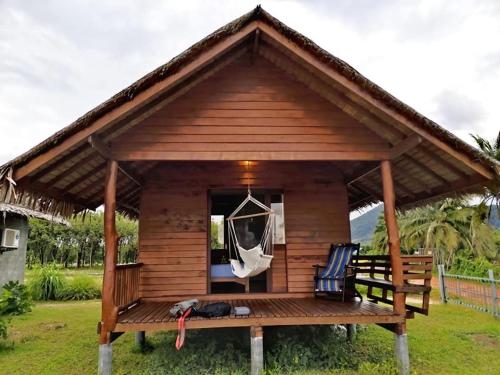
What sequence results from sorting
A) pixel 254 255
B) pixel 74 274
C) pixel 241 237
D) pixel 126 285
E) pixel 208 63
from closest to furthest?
pixel 208 63
pixel 126 285
pixel 254 255
pixel 241 237
pixel 74 274

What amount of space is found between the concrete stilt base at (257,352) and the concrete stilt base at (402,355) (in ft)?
5.66

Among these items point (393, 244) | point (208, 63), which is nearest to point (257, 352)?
point (393, 244)

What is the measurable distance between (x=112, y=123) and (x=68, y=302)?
9.89m

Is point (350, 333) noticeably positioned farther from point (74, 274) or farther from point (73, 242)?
point (73, 242)

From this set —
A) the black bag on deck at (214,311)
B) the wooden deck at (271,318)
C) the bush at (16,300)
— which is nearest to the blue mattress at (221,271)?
the wooden deck at (271,318)

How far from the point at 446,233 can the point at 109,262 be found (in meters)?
21.2

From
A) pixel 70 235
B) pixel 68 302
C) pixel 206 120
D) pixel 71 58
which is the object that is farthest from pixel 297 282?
pixel 70 235

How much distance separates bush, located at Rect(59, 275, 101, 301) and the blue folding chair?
9.90m

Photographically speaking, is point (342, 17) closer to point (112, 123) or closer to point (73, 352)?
point (112, 123)

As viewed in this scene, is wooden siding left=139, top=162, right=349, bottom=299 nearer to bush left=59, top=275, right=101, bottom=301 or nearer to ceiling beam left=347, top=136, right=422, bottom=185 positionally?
ceiling beam left=347, top=136, right=422, bottom=185

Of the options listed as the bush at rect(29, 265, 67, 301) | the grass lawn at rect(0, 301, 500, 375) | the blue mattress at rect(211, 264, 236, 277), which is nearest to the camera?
the grass lawn at rect(0, 301, 500, 375)

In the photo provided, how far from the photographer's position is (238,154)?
445 cm

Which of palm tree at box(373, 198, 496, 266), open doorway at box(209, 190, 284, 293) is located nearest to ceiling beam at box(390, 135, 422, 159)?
open doorway at box(209, 190, 284, 293)

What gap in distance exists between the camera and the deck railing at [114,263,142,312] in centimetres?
433
